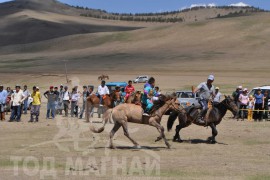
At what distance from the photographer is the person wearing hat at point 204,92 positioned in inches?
711

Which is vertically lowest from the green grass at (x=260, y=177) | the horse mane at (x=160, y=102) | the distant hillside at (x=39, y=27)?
the green grass at (x=260, y=177)

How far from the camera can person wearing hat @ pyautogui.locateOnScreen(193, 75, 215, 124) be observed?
59.3 ft

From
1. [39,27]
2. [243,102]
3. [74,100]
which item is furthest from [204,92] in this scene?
[39,27]

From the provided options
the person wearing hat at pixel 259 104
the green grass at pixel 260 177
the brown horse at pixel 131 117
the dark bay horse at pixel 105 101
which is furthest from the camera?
the person wearing hat at pixel 259 104

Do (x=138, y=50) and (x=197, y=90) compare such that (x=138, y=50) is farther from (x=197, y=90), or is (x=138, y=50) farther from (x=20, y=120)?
(x=197, y=90)

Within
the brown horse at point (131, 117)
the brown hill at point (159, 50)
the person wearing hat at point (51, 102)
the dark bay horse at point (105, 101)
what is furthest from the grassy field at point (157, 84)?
the person wearing hat at point (51, 102)

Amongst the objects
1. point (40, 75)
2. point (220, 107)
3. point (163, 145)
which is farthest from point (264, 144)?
point (40, 75)

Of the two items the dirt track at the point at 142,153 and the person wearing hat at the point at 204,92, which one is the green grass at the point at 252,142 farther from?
the person wearing hat at the point at 204,92

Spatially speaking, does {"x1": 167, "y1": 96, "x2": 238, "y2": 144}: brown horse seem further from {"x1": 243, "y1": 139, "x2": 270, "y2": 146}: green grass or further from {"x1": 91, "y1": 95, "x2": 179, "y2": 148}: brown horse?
{"x1": 91, "y1": 95, "x2": 179, "y2": 148}: brown horse

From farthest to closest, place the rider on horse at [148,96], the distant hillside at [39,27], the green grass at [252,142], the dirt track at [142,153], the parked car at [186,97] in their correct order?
the distant hillside at [39,27]
the parked car at [186,97]
the green grass at [252,142]
the rider on horse at [148,96]
the dirt track at [142,153]

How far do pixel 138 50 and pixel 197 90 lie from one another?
292 ft

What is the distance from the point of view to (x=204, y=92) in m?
18.2

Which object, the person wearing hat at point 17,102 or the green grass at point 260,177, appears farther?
the person wearing hat at point 17,102

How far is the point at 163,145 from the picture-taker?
17812 millimetres
